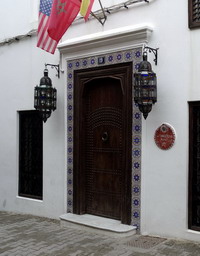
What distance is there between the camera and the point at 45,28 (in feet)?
21.6

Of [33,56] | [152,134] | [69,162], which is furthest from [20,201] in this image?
[152,134]

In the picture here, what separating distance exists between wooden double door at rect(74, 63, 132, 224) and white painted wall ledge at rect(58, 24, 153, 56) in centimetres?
37

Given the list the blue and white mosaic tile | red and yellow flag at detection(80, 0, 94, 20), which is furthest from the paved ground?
red and yellow flag at detection(80, 0, 94, 20)

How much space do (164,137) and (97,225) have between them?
6.19 feet

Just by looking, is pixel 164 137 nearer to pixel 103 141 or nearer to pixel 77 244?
pixel 103 141

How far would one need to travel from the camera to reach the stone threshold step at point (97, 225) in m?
5.93

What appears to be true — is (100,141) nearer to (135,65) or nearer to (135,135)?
(135,135)

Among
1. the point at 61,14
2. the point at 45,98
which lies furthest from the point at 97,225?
the point at 61,14

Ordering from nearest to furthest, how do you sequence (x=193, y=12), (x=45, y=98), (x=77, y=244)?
(x=193, y=12) → (x=77, y=244) → (x=45, y=98)

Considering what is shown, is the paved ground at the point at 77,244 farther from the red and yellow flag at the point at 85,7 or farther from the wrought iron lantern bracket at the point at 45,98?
the red and yellow flag at the point at 85,7

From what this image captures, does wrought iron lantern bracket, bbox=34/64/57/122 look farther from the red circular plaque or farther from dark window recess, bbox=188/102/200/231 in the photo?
dark window recess, bbox=188/102/200/231

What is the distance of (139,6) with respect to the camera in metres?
6.11

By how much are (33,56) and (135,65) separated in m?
2.65

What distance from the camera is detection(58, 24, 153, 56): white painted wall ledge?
5.92 metres
